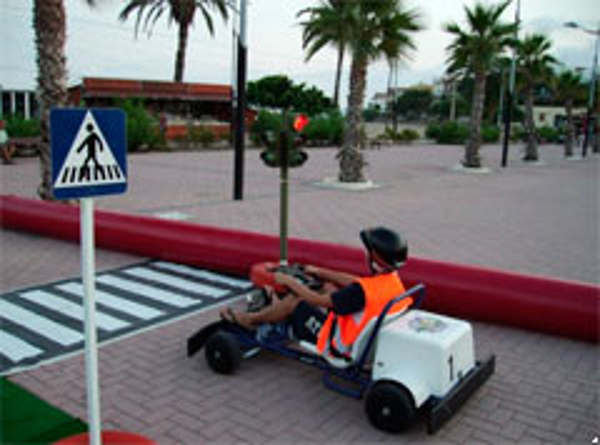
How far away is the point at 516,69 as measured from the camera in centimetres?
2941

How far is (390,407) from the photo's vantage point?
3.73 metres

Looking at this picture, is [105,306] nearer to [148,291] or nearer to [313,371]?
[148,291]

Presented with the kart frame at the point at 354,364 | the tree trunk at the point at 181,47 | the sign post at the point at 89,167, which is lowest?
the kart frame at the point at 354,364

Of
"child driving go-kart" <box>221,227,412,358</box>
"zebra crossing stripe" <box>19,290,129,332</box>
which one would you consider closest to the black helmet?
"child driving go-kart" <box>221,227,412,358</box>

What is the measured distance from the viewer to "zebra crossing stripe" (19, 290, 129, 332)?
18.7 ft

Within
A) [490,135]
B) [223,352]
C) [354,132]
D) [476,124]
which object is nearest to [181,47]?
[476,124]

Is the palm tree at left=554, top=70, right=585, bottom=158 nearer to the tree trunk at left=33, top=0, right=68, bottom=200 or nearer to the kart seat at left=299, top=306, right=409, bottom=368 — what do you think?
the tree trunk at left=33, top=0, right=68, bottom=200

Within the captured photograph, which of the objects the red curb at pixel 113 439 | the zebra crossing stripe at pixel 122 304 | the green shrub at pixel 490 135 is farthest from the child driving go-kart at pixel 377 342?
the green shrub at pixel 490 135

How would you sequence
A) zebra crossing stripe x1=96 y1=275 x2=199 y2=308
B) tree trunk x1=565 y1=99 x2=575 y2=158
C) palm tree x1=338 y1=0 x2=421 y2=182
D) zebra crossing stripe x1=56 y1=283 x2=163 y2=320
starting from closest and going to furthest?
zebra crossing stripe x1=56 y1=283 x2=163 y2=320 → zebra crossing stripe x1=96 y1=275 x2=199 y2=308 → palm tree x1=338 y1=0 x2=421 y2=182 → tree trunk x1=565 y1=99 x2=575 y2=158

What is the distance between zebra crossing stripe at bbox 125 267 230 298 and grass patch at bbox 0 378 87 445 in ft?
8.91

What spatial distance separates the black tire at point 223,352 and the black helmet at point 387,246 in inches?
56.3

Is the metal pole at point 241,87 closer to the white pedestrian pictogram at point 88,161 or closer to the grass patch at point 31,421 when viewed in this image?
the grass patch at point 31,421

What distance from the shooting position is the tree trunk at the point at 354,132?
17031 millimetres

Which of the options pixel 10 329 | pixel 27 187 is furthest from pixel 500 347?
pixel 27 187
